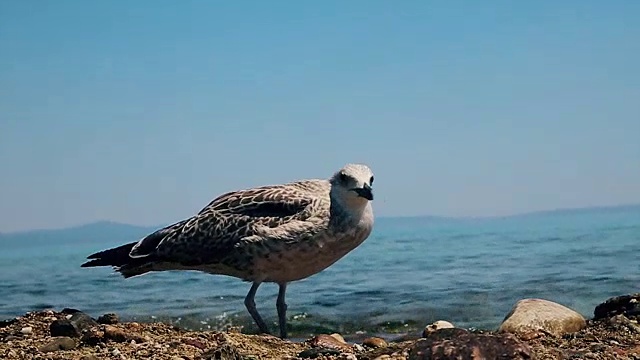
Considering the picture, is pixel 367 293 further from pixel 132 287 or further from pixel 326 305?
pixel 132 287

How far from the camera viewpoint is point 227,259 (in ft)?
26.6

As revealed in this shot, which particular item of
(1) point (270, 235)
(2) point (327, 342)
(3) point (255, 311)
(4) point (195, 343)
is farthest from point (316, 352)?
(3) point (255, 311)

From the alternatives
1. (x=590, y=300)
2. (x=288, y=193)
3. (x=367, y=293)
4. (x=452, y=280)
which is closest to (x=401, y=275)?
(x=452, y=280)

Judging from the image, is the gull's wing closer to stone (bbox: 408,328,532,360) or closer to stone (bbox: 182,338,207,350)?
stone (bbox: 182,338,207,350)

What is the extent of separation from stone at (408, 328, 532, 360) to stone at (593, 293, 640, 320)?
10.3ft

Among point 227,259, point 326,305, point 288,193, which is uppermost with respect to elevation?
point 288,193

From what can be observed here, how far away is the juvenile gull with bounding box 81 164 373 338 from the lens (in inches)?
305

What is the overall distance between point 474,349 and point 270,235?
11.3 ft

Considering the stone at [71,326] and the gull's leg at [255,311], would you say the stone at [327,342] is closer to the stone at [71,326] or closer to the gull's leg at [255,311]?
the gull's leg at [255,311]

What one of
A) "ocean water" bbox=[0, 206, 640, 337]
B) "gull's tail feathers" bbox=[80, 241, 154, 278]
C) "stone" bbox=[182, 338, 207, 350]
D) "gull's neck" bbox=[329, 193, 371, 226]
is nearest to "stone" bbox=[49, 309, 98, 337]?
"stone" bbox=[182, 338, 207, 350]

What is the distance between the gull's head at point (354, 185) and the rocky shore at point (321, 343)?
4.15ft

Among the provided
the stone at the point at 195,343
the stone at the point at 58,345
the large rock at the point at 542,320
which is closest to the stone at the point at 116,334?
the stone at the point at 58,345

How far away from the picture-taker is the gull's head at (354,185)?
306 inches

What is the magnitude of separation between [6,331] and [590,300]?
677cm
